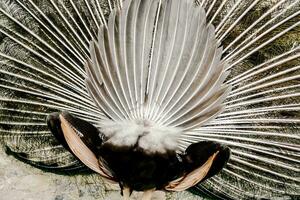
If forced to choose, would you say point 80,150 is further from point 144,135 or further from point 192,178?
point 192,178

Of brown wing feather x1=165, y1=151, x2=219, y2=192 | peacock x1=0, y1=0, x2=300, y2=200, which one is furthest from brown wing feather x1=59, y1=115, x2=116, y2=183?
brown wing feather x1=165, y1=151, x2=219, y2=192

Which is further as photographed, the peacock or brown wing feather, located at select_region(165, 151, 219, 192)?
the peacock

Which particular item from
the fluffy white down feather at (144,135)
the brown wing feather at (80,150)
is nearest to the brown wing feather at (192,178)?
the fluffy white down feather at (144,135)

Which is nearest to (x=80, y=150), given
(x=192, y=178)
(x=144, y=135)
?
(x=144, y=135)

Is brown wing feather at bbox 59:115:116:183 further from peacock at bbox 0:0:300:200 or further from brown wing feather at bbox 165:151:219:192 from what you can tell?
brown wing feather at bbox 165:151:219:192

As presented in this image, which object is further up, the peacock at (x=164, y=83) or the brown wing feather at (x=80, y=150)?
the peacock at (x=164, y=83)

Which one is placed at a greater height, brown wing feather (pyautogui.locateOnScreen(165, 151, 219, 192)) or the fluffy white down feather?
the fluffy white down feather

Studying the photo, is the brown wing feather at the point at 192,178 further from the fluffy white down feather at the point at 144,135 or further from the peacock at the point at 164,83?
the fluffy white down feather at the point at 144,135

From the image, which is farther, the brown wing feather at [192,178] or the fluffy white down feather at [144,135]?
the fluffy white down feather at [144,135]

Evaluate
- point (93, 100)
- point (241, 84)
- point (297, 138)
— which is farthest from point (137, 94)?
point (297, 138)
